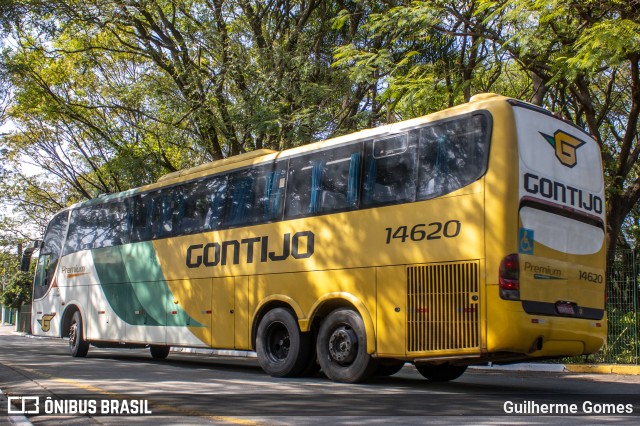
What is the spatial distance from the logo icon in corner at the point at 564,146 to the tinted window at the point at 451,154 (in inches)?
37.8

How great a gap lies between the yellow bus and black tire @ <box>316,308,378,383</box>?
0.08 ft

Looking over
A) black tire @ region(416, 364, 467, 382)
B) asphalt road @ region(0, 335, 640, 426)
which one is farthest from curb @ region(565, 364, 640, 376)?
black tire @ region(416, 364, 467, 382)

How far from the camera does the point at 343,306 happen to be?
10.2 m

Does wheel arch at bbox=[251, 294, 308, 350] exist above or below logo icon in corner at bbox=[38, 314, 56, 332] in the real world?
above

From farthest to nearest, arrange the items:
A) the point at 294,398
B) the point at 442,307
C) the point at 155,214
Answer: the point at 155,214, the point at 442,307, the point at 294,398

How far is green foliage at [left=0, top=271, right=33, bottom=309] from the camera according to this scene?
44.8m

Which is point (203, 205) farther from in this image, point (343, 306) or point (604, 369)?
point (604, 369)

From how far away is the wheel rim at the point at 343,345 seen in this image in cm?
983

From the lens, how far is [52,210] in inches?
1588

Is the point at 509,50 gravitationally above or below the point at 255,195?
above

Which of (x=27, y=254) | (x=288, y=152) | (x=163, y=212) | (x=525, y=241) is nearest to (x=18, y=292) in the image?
(x=27, y=254)

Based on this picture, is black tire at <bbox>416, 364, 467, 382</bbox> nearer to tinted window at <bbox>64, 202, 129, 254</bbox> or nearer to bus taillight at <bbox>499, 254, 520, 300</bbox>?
bus taillight at <bbox>499, 254, 520, 300</bbox>

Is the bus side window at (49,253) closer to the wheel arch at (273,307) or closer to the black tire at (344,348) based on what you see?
the wheel arch at (273,307)

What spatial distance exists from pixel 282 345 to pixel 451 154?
14.3 ft
